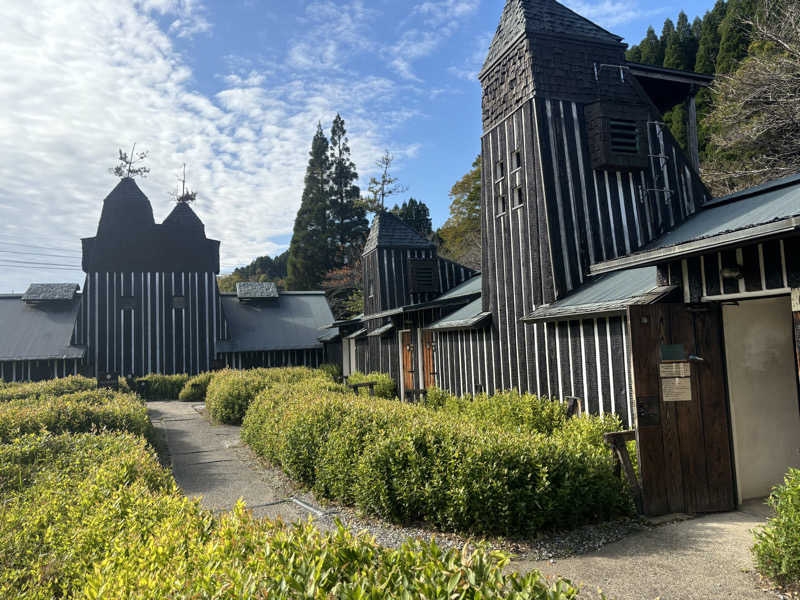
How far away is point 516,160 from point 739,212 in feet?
14.3

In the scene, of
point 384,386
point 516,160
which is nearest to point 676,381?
point 516,160

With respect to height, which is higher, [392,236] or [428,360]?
[392,236]

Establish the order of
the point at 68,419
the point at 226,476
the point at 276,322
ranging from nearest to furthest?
1. the point at 226,476
2. the point at 68,419
3. the point at 276,322

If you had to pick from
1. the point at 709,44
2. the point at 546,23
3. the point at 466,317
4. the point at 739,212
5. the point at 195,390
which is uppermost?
the point at 709,44

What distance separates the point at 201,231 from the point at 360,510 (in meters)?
24.2

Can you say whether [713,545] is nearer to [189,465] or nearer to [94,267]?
[189,465]

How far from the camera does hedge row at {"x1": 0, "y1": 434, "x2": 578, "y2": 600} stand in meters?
2.31

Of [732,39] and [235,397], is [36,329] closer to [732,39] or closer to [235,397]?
[235,397]

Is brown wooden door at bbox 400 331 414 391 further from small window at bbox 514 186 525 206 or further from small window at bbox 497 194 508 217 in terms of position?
small window at bbox 514 186 525 206

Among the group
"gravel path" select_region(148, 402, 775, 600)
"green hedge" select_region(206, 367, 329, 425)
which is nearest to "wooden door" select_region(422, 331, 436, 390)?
"green hedge" select_region(206, 367, 329, 425)

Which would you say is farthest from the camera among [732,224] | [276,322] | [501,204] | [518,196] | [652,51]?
[652,51]

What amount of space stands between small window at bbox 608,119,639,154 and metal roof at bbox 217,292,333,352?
18.8m

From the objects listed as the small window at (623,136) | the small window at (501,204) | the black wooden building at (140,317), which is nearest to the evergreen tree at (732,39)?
the small window at (623,136)

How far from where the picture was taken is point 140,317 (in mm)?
24734
